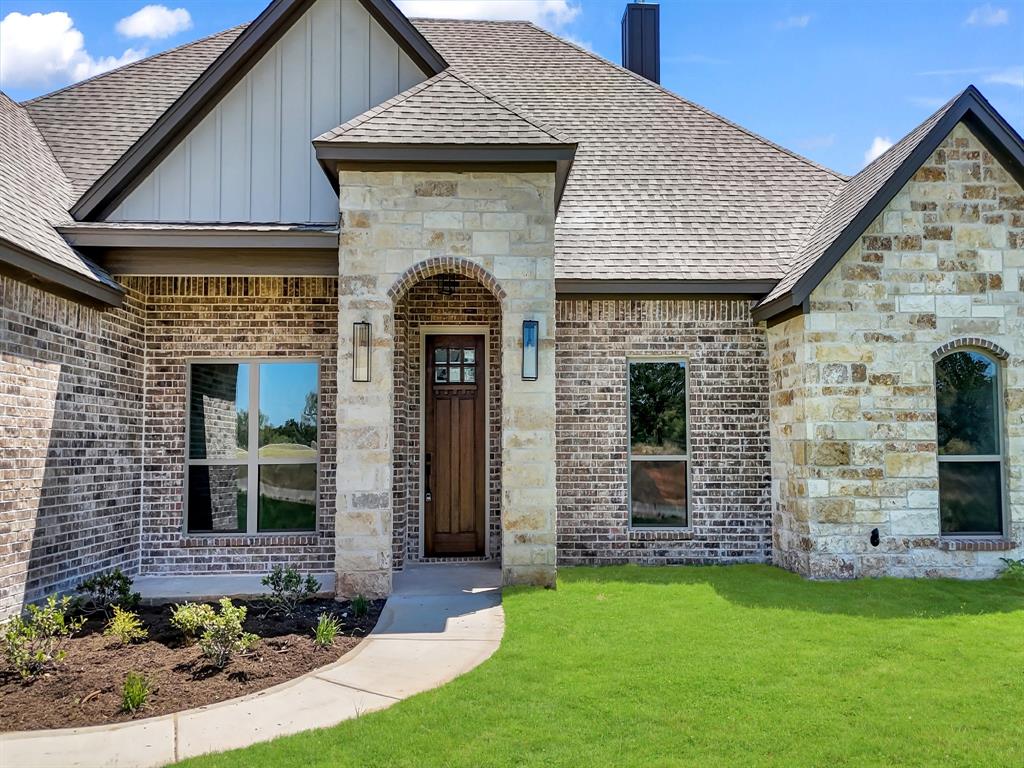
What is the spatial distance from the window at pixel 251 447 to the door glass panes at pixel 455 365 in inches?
60.3

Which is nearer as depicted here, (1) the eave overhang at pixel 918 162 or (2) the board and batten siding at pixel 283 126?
(1) the eave overhang at pixel 918 162

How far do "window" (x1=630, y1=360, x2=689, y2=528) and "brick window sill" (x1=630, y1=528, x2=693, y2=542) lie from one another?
0.10 metres

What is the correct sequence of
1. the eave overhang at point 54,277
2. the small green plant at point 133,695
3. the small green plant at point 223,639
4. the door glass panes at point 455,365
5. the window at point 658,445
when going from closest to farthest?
1. the small green plant at point 133,695
2. the small green plant at point 223,639
3. the eave overhang at point 54,277
4. the window at point 658,445
5. the door glass panes at point 455,365

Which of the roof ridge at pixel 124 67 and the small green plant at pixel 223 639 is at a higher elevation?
the roof ridge at pixel 124 67

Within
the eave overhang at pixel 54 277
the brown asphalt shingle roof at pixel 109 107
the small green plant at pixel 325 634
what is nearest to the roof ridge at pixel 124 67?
the brown asphalt shingle roof at pixel 109 107

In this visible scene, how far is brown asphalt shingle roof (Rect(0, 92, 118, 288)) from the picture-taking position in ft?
22.5

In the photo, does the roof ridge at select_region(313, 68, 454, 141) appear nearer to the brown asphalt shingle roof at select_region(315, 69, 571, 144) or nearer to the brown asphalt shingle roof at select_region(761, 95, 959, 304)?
the brown asphalt shingle roof at select_region(315, 69, 571, 144)

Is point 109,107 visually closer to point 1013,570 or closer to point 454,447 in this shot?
point 454,447

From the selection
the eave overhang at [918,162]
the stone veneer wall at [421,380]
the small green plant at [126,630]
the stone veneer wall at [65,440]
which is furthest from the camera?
the stone veneer wall at [421,380]

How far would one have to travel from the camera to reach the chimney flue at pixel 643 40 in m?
14.2

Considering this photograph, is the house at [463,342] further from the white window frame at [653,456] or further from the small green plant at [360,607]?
the small green plant at [360,607]

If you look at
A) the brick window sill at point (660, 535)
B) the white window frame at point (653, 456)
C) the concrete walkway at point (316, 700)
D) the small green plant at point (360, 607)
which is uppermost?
the white window frame at point (653, 456)

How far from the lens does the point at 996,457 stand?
845cm

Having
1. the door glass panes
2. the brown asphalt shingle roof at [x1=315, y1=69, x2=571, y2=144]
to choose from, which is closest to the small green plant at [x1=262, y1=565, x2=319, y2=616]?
the door glass panes
